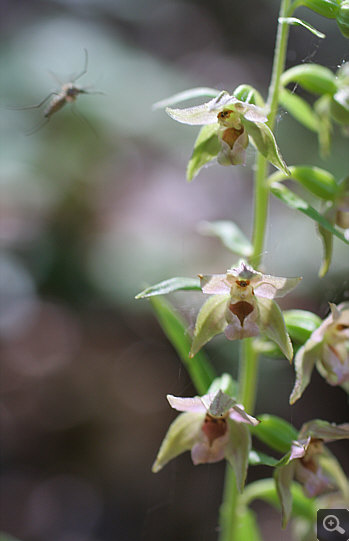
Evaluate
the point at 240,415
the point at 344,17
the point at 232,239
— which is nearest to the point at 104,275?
the point at 232,239

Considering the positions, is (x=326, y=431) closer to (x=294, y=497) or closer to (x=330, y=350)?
(x=330, y=350)

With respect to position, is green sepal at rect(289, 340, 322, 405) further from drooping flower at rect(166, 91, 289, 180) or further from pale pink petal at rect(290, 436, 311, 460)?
drooping flower at rect(166, 91, 289, 180)

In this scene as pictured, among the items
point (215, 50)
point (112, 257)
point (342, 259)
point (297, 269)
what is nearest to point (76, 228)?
point (112, 257)

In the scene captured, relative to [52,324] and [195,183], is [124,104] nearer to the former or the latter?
[195,183]

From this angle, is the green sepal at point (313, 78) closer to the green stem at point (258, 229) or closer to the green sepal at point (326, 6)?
the green stem at point (258, 229)

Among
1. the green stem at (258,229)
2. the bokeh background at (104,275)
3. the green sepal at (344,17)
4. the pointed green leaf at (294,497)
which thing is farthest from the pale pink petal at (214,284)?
the bokeh background at (104,275)

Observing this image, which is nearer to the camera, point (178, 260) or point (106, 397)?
point (178, 260)
